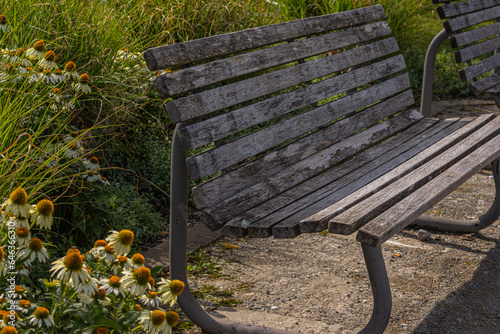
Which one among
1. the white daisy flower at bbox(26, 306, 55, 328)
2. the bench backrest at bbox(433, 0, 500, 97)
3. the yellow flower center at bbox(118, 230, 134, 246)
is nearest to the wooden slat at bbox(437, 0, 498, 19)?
the bench backrest at bbox(433, 0, 500, 97)

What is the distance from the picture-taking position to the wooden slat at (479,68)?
153 inches

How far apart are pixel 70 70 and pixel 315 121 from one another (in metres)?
1.18

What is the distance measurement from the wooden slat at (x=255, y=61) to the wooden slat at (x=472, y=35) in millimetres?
795

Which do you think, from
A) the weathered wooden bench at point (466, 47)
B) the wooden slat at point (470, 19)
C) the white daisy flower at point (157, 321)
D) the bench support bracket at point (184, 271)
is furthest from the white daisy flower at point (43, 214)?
the wooden slat at point (470, 19)

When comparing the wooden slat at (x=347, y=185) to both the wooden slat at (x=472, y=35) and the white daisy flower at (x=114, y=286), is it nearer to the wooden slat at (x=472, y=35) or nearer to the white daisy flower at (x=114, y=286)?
the white daisy flower at (x=114, y=286)

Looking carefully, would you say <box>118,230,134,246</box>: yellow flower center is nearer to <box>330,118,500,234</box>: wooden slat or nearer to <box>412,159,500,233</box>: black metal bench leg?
<box>330,118,500,234</box>: wooden slat

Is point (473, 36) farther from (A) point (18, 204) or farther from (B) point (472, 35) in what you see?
(A) point (18, 204)

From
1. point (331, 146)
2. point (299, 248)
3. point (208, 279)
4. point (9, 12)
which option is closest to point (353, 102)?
point (331, 146)

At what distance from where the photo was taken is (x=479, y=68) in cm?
412

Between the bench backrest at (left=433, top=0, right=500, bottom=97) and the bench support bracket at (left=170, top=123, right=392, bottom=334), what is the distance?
2.35 m

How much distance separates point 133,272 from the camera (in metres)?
1.58

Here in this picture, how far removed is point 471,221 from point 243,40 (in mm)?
1806

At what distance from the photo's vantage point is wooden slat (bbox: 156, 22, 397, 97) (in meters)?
2.09

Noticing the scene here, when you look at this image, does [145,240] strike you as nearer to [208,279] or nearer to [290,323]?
[208,279]
